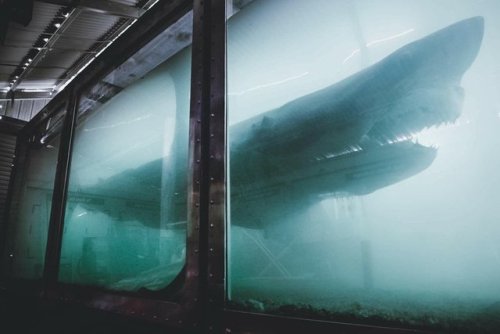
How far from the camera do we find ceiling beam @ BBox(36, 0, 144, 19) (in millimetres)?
4180

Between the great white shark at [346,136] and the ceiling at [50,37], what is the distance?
2330 millimetres

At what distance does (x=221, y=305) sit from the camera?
1.49m

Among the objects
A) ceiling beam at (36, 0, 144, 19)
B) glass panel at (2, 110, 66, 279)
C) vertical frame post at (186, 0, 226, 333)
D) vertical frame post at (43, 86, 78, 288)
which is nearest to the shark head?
vertical frame post at (186, 0, 226, 333)

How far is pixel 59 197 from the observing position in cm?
324

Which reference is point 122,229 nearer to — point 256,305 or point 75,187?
point 75,187

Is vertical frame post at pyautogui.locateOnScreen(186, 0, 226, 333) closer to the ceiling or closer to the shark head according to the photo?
the ceiling

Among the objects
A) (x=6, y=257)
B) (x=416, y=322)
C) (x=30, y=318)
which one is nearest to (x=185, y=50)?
(x=416, y=322)

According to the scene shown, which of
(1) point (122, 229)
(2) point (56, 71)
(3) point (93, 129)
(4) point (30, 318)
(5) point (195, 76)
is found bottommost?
(4) point (30, 318)

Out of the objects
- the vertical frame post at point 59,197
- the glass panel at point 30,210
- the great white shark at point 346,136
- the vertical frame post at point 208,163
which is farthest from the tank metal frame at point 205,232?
the glass panel at point 30,210

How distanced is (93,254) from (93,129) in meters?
1.71

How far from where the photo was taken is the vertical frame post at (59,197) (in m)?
3.05

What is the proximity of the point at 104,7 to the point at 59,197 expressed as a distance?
3.13 meters

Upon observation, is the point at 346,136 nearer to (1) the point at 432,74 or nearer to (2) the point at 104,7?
(1) the point at 432,74

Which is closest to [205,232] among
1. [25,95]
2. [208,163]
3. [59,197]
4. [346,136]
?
[208,163]
